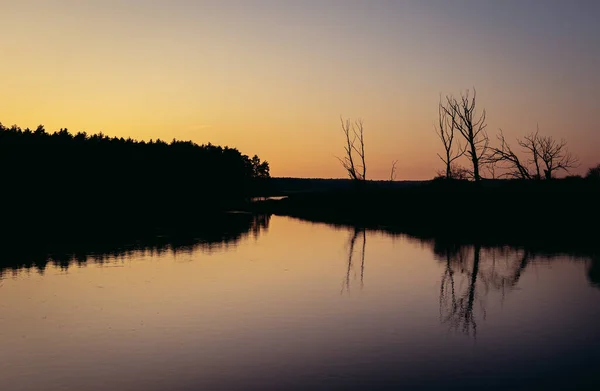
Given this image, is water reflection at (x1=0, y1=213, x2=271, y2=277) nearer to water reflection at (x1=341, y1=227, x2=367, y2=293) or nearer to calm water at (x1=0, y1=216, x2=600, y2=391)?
calm water at (x1=0, y1=216, x2=600, y2=391)

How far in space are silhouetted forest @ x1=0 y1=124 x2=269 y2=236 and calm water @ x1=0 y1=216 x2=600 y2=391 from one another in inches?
1172

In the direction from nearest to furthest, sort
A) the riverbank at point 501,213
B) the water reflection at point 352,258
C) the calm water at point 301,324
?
the calm water at point 301,324 → the water reflection at point 352,258 → the riverbank at point 501,213

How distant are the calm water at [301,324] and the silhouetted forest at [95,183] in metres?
29.8

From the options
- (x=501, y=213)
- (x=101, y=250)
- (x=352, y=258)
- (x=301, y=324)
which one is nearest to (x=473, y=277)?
(x=352, y=258)

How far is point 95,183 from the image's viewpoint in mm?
118688

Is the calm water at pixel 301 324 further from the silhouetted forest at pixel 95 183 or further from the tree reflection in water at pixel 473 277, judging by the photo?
the silhouetted forest at pixel 95 183

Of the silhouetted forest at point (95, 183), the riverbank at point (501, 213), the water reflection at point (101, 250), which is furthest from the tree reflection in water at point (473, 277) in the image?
the silhouetted forest at point (95, 183)

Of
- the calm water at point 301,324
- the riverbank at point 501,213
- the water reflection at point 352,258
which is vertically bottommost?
the calm water at point 301,324

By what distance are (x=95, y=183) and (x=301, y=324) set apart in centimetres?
10758

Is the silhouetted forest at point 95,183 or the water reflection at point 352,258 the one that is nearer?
the water reflection at point 352,258

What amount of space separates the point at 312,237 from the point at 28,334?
115 ft

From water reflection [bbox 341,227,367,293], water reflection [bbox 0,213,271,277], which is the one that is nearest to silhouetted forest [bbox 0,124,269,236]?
water reflection [bbox 0,213,271,277]

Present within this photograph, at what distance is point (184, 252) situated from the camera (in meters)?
38.8

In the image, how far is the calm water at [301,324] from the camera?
1372 cm
